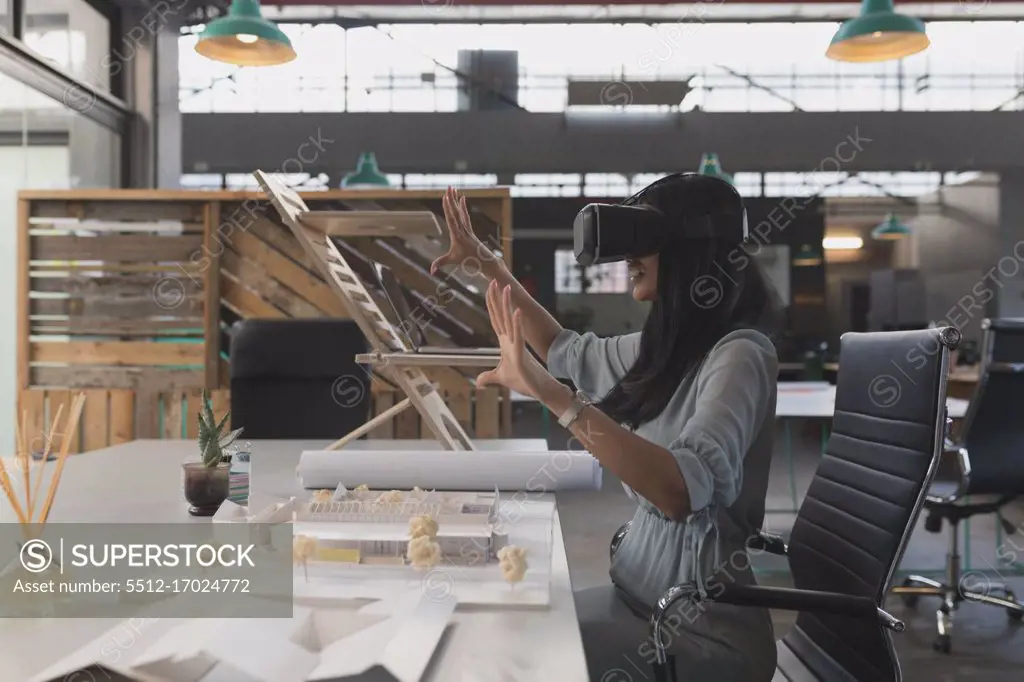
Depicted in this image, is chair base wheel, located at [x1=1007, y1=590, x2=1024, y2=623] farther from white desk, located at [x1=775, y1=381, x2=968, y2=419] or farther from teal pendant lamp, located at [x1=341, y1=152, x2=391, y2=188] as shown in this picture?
teal pendant lamp, located at [x1=341, y1=152, x2=391, y2=188]

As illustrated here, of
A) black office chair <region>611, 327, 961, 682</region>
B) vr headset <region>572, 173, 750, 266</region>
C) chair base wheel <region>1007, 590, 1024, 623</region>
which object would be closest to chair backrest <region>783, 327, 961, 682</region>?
black office chair <region>611, 327, 961, 682</region>

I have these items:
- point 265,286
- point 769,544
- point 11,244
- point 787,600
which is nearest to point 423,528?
point 787,600

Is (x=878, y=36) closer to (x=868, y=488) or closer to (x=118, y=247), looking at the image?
(x=868, y=488)

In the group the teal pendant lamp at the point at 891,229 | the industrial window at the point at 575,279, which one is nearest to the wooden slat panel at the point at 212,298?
the industrial window at the point at 575,279

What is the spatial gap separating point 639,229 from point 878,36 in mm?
3581

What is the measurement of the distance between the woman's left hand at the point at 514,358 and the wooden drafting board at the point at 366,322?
884 mm

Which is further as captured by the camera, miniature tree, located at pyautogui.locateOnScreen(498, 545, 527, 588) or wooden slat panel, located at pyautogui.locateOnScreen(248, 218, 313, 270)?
wooden slat panel, located at pyautogui.locateOnScreen(248, 218, 313, 270)

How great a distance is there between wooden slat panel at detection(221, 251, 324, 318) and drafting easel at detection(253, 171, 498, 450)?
2168 millimetres

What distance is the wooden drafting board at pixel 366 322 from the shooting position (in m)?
2.22

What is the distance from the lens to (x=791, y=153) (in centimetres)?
851

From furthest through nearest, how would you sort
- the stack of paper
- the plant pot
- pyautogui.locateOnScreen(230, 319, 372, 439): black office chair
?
pyautogui.locateOnScreen(230, 319, 372, 439): black office chair, the plant pot, the stack of paper

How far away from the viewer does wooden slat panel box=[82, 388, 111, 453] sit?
4434mm

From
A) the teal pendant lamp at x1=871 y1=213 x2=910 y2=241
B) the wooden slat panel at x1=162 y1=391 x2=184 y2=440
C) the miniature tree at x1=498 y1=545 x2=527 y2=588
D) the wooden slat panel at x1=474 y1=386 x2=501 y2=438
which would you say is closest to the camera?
the miniature tree at x1=498 y1=545 x2=527 y2=588

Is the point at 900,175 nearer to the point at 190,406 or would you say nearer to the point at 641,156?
the point at 641,156
